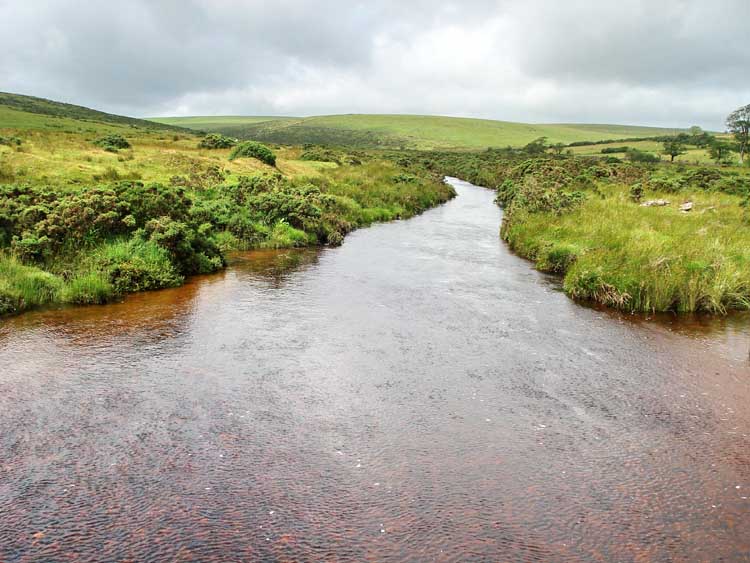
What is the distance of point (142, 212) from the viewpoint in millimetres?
17000

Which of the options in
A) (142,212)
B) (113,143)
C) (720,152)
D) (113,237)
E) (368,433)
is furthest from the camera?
(720,152)

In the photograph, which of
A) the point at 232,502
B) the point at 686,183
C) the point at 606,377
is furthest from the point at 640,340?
the point at 686,183

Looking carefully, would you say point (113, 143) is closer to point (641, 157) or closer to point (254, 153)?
point (254, 153)

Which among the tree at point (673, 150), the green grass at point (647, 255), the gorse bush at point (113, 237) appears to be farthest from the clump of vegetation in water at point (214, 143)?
the tree at point (673, 150)

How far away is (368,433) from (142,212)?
38.6 feet

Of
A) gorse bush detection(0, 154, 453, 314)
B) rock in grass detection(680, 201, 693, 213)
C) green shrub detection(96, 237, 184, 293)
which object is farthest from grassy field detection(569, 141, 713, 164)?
green shrub detection(96, 237, 184, 293)

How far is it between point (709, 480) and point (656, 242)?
11.5 meters

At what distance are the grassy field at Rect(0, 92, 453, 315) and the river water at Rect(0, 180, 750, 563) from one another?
128 cm

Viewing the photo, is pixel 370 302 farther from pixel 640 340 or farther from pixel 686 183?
pixel 686 183

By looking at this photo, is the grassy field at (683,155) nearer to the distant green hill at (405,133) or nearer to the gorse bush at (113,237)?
the distant green hill at (405,133)

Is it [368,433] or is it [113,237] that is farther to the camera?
[113,237]

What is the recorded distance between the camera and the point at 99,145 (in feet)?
110

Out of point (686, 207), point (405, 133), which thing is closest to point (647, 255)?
point (686, 207)

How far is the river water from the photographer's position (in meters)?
6.23
